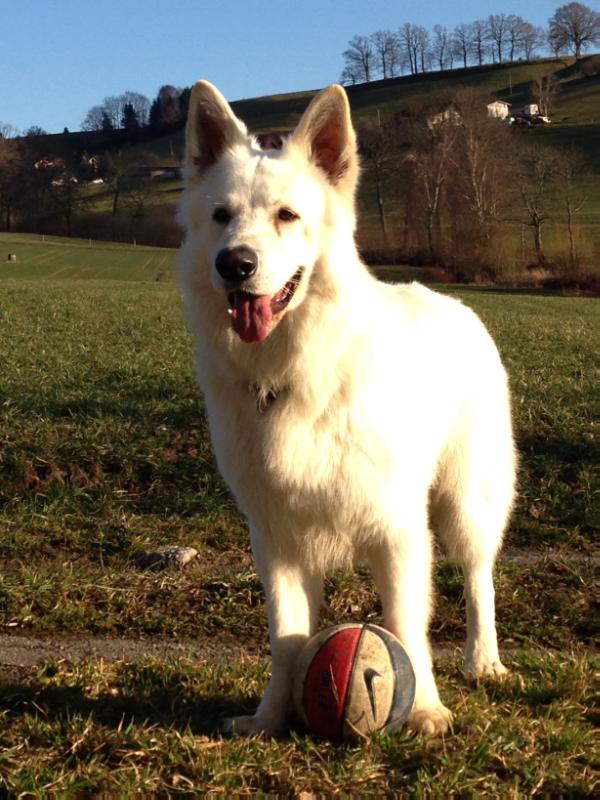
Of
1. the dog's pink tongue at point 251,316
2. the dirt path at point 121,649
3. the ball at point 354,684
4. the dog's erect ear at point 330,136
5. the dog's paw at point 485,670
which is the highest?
the dog's erect ear at point 330,136

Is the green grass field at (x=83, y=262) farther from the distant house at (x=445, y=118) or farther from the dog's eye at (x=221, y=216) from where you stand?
the dog's eye at (x=221, y=216)

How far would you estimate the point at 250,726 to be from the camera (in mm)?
3516

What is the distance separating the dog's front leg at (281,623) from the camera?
3.59 meters

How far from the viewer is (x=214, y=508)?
20.9 ft

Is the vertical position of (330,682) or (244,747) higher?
(330,682)

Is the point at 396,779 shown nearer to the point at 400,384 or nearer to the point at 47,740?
the point at 47,740

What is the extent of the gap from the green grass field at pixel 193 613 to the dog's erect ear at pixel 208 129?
245 centimetres

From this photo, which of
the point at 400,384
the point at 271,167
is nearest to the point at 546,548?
the point at 400,384

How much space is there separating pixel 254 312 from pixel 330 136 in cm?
105

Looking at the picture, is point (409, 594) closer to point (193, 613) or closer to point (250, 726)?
point (250, 726)

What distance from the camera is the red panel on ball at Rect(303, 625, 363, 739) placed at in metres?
3.37

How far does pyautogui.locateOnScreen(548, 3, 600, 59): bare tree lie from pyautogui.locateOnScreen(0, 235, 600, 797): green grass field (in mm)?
120785

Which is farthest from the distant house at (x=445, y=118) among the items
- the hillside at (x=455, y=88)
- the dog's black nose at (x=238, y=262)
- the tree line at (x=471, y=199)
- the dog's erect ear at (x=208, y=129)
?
the dog's black nose at (x=238, y=262)

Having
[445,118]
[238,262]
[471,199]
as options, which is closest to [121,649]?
[238,262]
